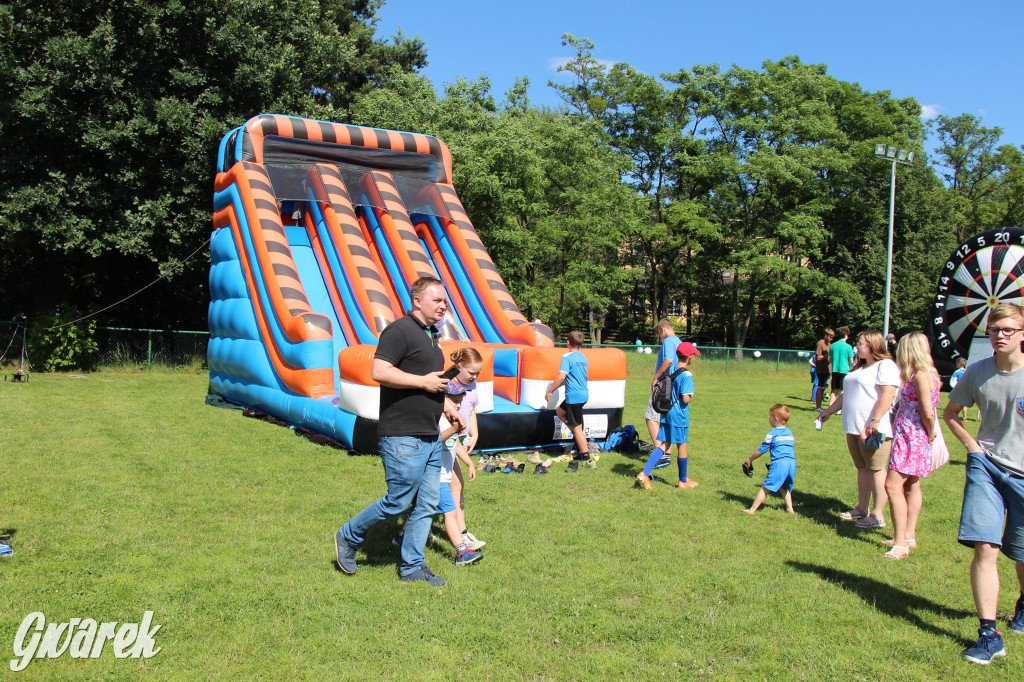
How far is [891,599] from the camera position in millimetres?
4281

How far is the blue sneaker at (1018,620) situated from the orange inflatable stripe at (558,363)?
492 cm

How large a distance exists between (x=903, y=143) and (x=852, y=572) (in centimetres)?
3166

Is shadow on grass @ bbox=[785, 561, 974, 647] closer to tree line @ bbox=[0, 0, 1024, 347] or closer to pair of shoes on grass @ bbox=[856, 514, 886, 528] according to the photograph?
pair of shoes on grass @ bbox=[856, 514, 886, 528]

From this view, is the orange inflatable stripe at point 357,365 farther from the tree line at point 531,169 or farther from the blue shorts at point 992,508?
the tree line at point 531,169

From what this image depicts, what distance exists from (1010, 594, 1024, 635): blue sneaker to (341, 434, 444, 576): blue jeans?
123 inches

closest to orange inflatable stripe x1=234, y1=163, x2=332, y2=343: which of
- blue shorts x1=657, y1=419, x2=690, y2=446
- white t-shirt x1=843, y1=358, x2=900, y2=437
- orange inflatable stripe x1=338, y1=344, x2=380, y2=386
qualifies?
orange inflatable stripe x1=338, y1=344, x2=380, y2=386

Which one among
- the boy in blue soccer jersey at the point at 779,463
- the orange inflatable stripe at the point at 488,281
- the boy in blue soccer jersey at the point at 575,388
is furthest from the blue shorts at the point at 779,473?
the orange inflatable stripe at the point at 488,281

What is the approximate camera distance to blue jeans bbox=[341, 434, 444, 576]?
4164 mm

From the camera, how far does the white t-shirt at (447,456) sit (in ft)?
15.2

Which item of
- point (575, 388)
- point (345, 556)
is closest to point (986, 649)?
point (345, 556)

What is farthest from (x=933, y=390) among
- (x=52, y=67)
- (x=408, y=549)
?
(x=52, y=67)

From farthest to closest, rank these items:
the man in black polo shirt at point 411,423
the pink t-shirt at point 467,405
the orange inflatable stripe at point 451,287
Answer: the orange inflatable stripe at point 451,287
the pink t-shirt at point 467,405
the man in black polo shirt at point 411,423

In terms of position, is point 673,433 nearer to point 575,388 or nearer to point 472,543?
point 575,388

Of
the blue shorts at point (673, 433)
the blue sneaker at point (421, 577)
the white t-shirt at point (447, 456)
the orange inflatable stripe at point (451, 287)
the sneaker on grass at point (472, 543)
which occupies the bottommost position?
the blue sneaker at point (421, 577)
